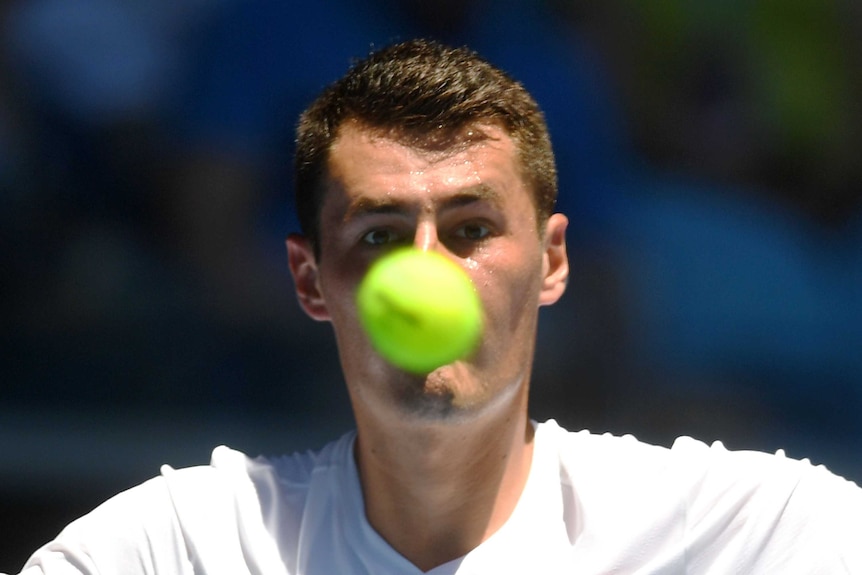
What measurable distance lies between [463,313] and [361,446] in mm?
491

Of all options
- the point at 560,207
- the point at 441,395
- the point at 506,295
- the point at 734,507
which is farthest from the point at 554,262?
the point at 560,207

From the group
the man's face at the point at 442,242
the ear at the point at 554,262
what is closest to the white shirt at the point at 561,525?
the man's face at the point at 442,242

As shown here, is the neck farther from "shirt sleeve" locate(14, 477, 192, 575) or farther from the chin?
"shirt sleeve" locate(14, 477, 192, 575)

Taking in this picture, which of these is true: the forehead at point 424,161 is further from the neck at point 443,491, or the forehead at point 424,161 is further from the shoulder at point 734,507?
the shoulder at point 734,507

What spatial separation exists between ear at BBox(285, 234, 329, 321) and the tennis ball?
0.32 meters

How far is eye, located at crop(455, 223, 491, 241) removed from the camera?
2486 mm

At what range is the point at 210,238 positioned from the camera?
13.1 ft

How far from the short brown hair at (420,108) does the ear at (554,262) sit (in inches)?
1.6

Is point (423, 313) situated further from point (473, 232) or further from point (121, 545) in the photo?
point (121, 545)

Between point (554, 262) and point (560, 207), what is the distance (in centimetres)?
114

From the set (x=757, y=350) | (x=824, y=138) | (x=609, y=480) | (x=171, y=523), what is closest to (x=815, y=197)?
(x=824, y=138)

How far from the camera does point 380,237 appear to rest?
8.26 feet

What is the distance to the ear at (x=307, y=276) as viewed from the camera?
2732 mm

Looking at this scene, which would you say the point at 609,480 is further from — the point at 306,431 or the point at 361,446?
the point at 306,431
